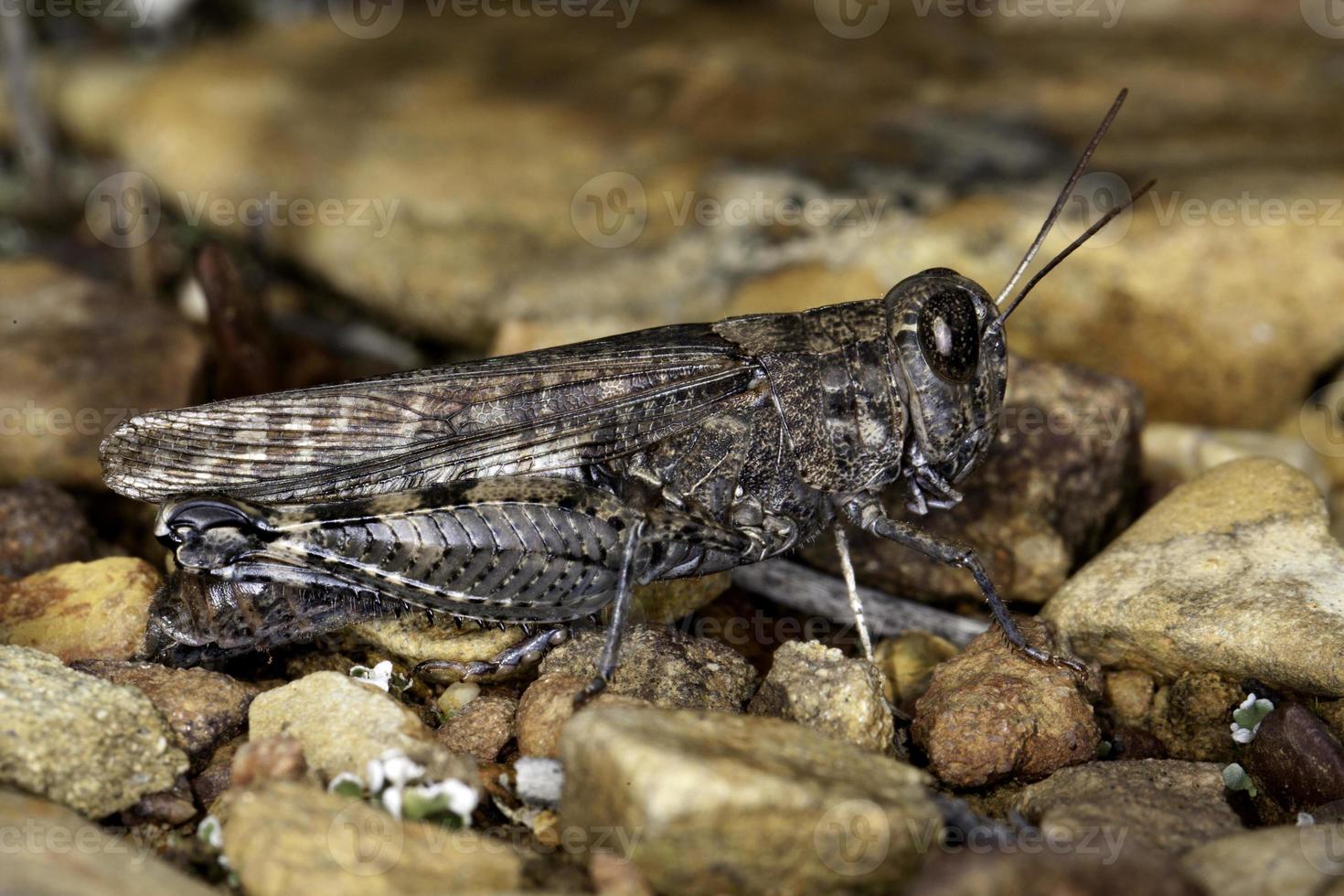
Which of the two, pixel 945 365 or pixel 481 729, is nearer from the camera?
pixel 481 729

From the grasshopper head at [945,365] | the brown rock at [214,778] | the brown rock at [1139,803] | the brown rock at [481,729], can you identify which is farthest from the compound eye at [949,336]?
the brown rock at [214,778]

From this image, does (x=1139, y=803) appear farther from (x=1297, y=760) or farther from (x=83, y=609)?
(x=83, y=609)

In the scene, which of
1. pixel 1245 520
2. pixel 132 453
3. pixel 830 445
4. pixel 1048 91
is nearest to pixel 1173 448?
pixel 1245 520

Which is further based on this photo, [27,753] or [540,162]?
[540,162]

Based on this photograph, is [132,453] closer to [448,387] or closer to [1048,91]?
[448,387]

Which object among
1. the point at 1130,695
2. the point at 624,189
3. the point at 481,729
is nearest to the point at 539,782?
the point at 481,729

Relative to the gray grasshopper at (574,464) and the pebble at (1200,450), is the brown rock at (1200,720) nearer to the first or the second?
the gray grasshopper at (574,464)

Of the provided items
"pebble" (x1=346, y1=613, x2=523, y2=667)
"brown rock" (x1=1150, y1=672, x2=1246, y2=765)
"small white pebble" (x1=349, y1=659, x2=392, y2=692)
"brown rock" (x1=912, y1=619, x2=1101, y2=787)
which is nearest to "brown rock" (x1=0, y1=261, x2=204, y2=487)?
"pebble" (x1=346, y1=613, x2=523, y2=667)
